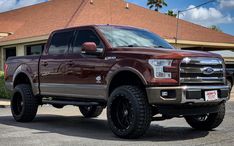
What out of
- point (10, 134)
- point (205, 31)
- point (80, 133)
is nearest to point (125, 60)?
point (80, 133)

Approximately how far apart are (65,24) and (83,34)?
14.8 m

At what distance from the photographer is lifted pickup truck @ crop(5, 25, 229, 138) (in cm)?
787

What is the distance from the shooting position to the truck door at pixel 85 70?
8.88 m

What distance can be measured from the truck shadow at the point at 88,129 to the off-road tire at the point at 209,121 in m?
0.16

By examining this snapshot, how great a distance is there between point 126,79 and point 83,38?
5.40 ft

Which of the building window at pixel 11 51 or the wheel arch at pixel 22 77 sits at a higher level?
the wheel arch at pixel 22 77

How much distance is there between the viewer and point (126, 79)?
863 cm

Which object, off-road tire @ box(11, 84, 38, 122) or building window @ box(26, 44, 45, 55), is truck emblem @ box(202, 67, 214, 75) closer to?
off-road tire @ box(11, 84, 38, 122)

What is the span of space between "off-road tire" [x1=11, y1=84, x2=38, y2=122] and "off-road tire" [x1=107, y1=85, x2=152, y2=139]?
9.54 feet

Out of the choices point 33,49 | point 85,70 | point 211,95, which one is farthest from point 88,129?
point 33,49

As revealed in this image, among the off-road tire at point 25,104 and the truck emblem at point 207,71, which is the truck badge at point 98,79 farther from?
the off-road tire at point 25,104

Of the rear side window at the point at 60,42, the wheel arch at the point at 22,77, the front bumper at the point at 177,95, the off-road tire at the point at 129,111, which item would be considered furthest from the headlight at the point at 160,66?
the wheel arch at the point at 22,77

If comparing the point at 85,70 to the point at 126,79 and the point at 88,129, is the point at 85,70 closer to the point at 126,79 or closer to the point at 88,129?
the point at 126,79

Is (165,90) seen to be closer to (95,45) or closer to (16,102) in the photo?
(95,45)
